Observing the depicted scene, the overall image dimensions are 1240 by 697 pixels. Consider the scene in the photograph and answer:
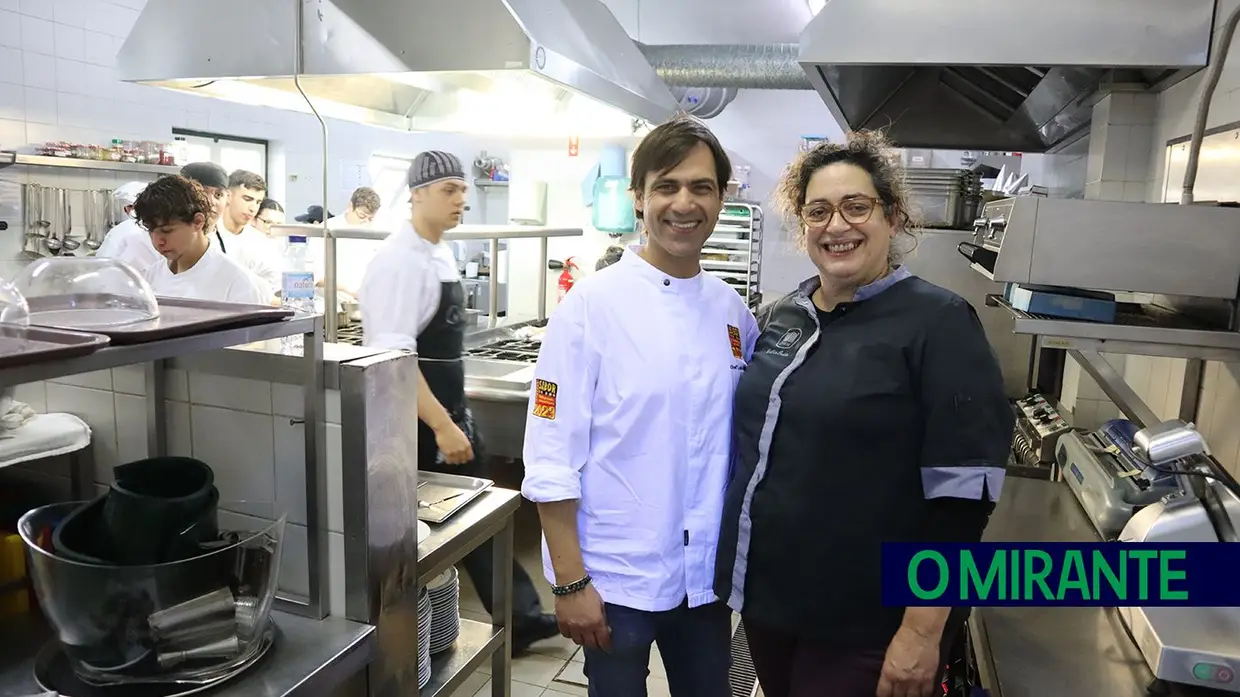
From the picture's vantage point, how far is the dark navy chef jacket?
1.20 metres

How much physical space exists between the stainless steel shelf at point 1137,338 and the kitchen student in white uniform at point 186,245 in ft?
7.12

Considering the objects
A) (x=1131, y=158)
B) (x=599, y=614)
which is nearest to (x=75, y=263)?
(x=599, y=614)

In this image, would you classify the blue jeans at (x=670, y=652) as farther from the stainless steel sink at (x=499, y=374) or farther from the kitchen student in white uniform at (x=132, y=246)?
the kitchen student in white uniform at (x=132, y=246)

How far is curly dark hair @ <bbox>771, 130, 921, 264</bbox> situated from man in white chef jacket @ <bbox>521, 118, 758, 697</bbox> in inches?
5.2

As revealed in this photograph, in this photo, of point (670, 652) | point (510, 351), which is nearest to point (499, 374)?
point (510, 351)

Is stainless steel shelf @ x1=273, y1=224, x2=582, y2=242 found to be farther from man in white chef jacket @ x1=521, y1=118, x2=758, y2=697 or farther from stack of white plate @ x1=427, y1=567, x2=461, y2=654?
man in white chef jacket @ x1=521, y1=118, x2=758, y2=697

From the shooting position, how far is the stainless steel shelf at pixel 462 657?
174cm

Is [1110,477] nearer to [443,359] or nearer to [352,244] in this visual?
[443,359]

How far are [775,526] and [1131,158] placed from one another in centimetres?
180

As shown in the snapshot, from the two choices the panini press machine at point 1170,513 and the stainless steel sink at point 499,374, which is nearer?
the panini press machine at point 1170,513

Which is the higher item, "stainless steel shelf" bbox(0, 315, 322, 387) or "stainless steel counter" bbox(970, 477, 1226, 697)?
"stainless steel shelf" bbox(0, 315, 322, 387)

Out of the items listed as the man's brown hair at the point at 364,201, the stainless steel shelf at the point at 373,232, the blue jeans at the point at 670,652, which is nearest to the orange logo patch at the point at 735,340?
the blue jeans at the point at 670,652

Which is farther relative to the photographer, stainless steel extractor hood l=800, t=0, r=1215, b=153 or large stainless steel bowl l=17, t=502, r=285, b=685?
stainless steel extractor hood l=800, t=0, r=1215, b=153

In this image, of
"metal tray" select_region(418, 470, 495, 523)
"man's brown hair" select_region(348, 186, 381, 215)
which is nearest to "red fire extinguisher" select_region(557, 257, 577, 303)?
"man's brown hair" select_region(348, 186, 381, 215)
